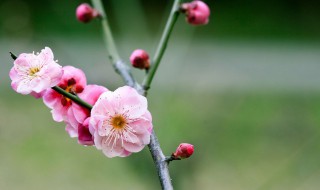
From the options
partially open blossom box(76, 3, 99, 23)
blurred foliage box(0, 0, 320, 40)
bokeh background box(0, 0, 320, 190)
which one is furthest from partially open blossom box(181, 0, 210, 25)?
blurred foliage box(0, 0, 320, 40)

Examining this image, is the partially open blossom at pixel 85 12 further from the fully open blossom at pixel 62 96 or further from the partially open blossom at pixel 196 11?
→ the fully open blossom at pixel 62 96

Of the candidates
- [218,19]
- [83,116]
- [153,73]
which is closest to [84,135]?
[83,116]

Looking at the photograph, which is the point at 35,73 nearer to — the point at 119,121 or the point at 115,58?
the point at 119,121

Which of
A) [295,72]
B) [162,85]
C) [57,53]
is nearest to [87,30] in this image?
[57,53]

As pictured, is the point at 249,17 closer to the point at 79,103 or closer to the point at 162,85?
the point at 162,85

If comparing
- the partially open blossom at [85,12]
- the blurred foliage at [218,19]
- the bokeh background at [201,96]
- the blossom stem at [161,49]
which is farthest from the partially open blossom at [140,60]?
the blurred foliage at [218,19]

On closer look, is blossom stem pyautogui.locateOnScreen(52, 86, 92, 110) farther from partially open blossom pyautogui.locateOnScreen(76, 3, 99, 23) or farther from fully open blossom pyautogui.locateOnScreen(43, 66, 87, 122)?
partially open blossom pyautogui.locateOnScreen(76, 3, 99, 23)

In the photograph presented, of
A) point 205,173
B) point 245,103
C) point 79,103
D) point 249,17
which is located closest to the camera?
point 79,103
